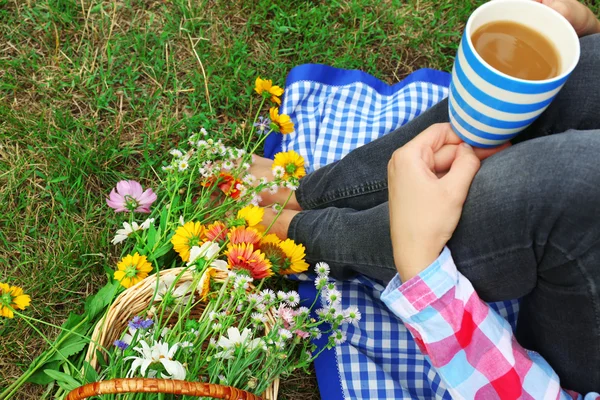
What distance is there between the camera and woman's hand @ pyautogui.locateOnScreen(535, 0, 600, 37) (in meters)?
0.83

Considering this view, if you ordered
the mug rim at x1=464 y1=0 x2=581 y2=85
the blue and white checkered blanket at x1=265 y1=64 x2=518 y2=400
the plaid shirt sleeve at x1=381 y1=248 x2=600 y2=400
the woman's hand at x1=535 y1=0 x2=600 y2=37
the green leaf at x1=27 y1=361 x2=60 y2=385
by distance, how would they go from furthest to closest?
the blue and white checkered blanket at x1=265 y1=64 x2=518 y2=400
the green leaf at x1=27 y1=361 x2=60 y2=385
the woman's hand at x1=535 y1=0 x2=600 y2=37
the plaid shirt sleeve at x1=381 y1=248 x2=600 y2=400
the mug rim at x1=464 y1=0 x2=581 y2=85

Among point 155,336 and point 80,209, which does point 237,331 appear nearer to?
point 155,336

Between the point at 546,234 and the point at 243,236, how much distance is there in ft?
1.31

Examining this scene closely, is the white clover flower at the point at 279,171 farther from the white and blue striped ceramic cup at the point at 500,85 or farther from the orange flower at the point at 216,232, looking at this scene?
the white and blue striped ceramic cup at the point at 500,85

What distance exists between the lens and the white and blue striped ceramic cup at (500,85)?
0.63m

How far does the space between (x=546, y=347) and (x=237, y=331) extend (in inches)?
17.0

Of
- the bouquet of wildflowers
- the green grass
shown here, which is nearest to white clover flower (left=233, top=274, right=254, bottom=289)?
the bouquet of wildflowers

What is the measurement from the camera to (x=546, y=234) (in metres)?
0.69

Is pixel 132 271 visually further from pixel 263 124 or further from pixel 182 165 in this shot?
pixel 263 124

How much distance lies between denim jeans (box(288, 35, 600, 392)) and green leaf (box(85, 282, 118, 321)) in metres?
0.40

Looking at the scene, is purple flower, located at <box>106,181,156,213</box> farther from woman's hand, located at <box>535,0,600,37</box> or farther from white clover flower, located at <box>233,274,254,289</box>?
woman's hand, located at <box>535,0,600,37</box>

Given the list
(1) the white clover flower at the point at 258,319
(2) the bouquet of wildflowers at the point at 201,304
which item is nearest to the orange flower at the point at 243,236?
(2) the bouquet of wildflowers at the point at 201,304

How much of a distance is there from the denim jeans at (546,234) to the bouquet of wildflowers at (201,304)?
163mm

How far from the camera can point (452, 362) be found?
744mm
